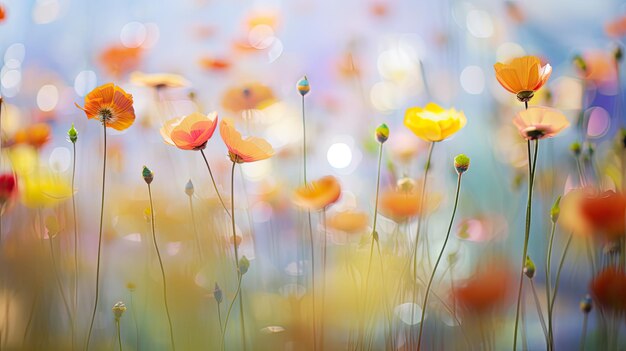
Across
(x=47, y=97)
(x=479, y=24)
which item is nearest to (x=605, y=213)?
(x=479, y=24)

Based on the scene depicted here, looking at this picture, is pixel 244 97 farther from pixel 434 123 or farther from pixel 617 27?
pixel 617 27

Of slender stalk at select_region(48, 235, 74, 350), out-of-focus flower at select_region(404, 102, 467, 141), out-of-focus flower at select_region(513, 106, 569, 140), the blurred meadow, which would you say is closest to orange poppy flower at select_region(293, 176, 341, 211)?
the blurred meadow

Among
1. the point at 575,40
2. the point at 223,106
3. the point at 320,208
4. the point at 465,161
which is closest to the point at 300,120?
the point at 223,106

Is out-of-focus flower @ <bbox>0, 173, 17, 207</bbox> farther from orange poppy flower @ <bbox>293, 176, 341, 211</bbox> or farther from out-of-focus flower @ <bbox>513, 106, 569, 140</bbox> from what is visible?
out-of-focus flower @ <bbox>513, 106, 569, 140</bbox>

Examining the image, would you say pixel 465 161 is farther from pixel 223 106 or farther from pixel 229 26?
pixel 229 26

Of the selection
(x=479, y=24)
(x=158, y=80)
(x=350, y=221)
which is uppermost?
(x=479, y=24)

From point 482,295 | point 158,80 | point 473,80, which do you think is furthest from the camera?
point 473,80
